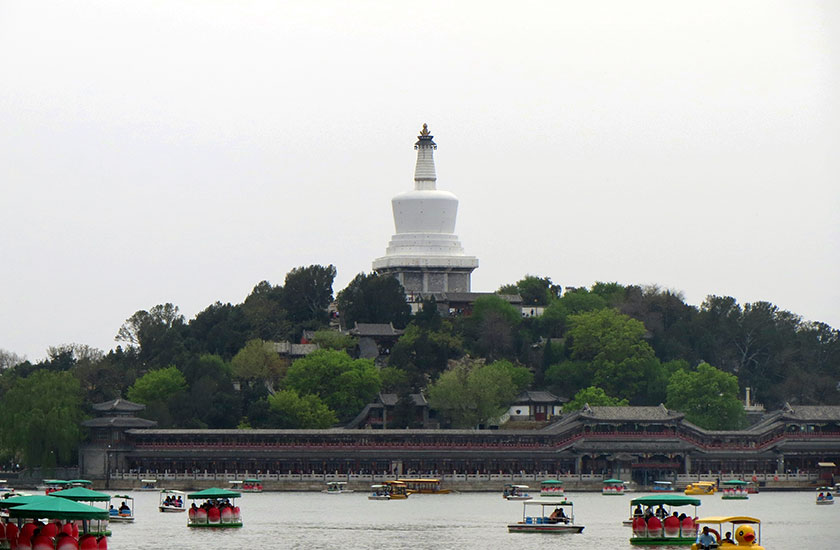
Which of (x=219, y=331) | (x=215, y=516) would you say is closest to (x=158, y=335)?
(x=219, y=331)

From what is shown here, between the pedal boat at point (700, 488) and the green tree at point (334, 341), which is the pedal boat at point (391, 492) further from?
the green tree at point (334, 341)

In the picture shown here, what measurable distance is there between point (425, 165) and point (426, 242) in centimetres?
663

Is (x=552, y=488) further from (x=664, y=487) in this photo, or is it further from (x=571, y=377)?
(x=571, y=377)

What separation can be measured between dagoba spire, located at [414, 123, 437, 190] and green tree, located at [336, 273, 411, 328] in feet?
46.7

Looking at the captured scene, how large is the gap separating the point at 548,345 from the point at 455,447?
19.6 meters

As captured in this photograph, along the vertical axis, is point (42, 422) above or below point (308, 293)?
below

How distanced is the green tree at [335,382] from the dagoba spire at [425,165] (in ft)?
109

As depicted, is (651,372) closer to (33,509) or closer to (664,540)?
(664,540)

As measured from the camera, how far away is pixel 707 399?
12562 cm

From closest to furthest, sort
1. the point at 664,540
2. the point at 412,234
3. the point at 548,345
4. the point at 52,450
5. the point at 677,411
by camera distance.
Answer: the point at 664,540 → the point at 52,450 → the point at 677,411 → the point at 548,345 → the point at 412,234

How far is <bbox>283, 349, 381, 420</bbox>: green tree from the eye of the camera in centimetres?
12444

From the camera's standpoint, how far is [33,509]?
177ft

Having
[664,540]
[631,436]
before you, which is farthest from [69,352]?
[664,540]

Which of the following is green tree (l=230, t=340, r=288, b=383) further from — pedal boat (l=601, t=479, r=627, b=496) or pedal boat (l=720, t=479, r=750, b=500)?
pedal boat (l=720, t=479, r=750, b=500)
